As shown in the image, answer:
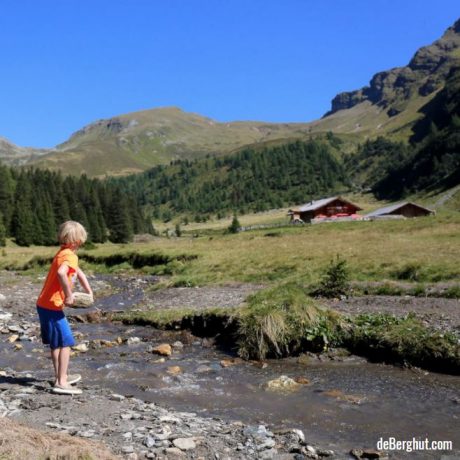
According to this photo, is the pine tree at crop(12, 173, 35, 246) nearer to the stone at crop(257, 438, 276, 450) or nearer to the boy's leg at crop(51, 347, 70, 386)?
the boy's leg at crop(51, 347, 70, 386)

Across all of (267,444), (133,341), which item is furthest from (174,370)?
(267,444)

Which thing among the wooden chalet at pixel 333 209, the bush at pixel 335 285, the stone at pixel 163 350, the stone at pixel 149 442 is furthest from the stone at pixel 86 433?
the wooden chalet at pixel 333 209

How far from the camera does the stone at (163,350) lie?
15.8 meters

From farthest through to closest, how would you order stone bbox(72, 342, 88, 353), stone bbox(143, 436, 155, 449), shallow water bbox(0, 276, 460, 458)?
stone bbox(72, 342, 88, 353)
shallow water bbox(0, 276, 460, 458)
stone bbox(143, 436, 155, 449)

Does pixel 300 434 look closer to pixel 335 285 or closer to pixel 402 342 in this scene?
pixel 402 342

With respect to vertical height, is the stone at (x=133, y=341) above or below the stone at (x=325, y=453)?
below

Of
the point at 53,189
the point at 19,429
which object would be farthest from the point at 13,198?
the point at 19,429

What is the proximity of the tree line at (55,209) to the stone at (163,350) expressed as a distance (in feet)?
253

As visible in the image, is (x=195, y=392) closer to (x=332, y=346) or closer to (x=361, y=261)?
(x=332, y=346)

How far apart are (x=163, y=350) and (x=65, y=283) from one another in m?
7.13

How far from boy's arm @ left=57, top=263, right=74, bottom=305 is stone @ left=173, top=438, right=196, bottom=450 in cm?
344

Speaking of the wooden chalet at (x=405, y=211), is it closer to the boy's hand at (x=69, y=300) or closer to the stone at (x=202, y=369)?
the stone at (x=202, y=369)

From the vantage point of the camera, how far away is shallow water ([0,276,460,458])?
371 inches

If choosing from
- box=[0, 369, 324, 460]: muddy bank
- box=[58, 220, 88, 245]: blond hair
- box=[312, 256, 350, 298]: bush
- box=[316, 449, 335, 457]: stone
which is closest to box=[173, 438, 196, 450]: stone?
box=[0, 369, 324, 460]: muddy bank
